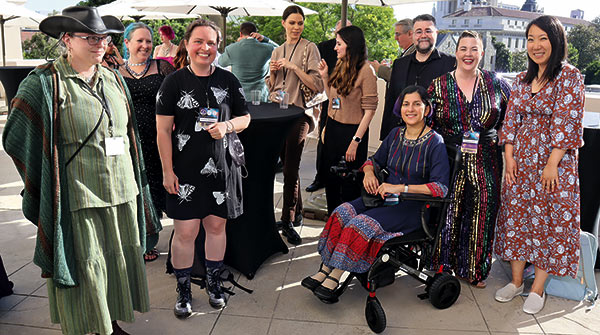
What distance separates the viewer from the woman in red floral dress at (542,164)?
9.25 ft

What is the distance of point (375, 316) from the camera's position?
276 cm

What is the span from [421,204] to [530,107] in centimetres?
88

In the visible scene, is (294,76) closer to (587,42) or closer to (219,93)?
(219,93)

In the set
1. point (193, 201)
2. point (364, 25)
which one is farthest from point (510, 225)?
point (364, 25)

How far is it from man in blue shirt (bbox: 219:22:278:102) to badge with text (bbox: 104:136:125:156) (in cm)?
259

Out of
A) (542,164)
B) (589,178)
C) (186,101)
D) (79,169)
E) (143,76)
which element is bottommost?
(589,178)

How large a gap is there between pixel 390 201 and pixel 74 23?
6.18ft

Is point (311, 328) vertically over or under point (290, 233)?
under

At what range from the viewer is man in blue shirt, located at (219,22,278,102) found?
461cm

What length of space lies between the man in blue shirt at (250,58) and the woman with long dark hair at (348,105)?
0.94 metres

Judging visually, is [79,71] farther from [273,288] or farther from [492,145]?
[492,145]

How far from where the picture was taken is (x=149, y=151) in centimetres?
353

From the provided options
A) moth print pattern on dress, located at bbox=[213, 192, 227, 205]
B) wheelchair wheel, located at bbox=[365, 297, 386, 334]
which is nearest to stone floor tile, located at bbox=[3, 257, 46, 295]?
moth print pattern on dress, located at bbox=[213, 192, 227, 205]

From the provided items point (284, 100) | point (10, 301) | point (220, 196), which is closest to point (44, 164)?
point (220, 196)
